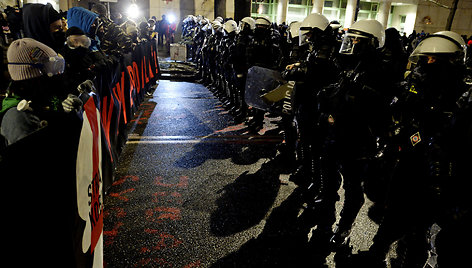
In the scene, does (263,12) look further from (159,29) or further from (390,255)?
(390,255)

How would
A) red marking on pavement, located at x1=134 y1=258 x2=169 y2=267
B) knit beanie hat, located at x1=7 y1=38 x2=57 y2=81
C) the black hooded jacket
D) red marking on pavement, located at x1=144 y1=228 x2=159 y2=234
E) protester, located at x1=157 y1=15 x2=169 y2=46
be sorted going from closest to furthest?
knit beanie hat, located at x1=7 y1=38 x2=57 y2=81 < red marking on pavement, located at x1=134 y1=258 x2=169 y2=267 < red marking on pavement, located at x1=144 y1=228 x2=159 y2=234 < the black hooded jacket < protester, located at x1=157 y1=15 x2=169 y2=46

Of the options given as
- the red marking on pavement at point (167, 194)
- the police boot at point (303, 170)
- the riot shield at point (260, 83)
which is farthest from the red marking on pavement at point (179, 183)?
the riot shield at point (260, 83)

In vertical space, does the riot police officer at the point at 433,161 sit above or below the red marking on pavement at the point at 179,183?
above

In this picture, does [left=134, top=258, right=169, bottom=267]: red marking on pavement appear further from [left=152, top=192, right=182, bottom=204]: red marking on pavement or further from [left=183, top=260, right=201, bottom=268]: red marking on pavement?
[left=152, top=192, right=182, bottom=204]: red marking on pavement

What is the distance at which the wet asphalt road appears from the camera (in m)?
3.15

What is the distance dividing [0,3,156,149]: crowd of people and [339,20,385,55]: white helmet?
2.74 m

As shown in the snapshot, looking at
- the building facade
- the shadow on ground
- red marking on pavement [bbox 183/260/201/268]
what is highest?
the building facade

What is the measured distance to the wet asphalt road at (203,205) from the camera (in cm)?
315

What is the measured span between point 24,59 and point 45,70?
15 centimetres

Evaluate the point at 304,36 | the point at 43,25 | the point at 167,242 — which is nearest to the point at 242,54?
the point at 304,36

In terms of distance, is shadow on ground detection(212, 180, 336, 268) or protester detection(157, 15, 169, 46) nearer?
shadow on ground detection(212, 180, 336, 268)

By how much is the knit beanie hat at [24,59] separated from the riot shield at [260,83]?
12.9 ft

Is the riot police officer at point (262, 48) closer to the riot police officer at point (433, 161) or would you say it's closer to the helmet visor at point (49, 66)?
the riot police officer at point (433, 161)

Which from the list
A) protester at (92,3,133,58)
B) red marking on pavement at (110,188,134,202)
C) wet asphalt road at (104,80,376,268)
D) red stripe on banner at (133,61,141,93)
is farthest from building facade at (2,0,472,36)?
red marking on pavement at (110,188,134,202)
